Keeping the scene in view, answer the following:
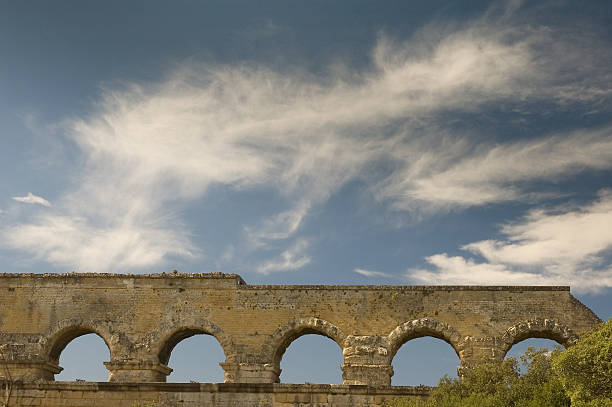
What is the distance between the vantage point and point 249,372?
73.5 ft

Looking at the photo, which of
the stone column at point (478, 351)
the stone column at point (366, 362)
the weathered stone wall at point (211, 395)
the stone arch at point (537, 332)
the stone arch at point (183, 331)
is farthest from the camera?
the stone arch at point (183, 331)

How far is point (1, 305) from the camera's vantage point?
24.3m

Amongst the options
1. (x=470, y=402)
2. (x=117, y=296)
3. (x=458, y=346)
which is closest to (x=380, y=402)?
(x=470, y=402)

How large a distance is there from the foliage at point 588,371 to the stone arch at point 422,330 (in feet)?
25.1

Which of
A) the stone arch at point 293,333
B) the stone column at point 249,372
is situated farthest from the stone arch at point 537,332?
the stone column at point 249,372

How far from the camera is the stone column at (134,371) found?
22.7 metres

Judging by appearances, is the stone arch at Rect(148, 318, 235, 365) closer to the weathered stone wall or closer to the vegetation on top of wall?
the weathered stone wall

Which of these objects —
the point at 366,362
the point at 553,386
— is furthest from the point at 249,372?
the point at 553,386

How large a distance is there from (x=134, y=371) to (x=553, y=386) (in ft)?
44.4

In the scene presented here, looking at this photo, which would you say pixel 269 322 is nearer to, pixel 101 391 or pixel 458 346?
pixel 458 346

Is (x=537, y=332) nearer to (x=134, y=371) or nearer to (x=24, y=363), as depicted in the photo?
(x=134, y=371)

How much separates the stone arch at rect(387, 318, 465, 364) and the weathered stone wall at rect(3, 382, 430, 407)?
287 inches

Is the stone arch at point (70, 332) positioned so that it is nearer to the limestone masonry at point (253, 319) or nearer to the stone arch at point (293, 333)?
the limestone masonry at point (253, 319)

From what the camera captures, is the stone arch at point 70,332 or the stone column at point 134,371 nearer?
the stone column at point 134,371
